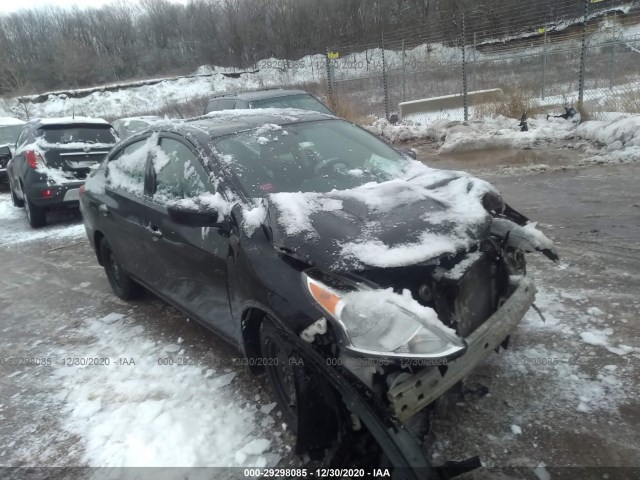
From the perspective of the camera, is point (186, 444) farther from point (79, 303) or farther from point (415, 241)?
point (79, 303)

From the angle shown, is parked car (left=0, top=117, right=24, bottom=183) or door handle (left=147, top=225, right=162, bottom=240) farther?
parked car (left=0, top=117, right=24, bottom=183)

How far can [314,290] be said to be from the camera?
2.14m

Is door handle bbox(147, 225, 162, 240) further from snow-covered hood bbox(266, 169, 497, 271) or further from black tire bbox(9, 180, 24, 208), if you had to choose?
black tire bbox(9, 180, 24, 208)

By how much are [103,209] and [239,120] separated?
175 centimetres

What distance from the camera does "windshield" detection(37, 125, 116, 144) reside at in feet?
26.6

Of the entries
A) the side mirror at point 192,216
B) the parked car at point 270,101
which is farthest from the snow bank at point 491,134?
the side mirror at point 192,216

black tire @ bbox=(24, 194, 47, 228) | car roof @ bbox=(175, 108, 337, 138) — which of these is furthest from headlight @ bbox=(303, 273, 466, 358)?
black tire @ bbox=(24, 194, 47, 228)

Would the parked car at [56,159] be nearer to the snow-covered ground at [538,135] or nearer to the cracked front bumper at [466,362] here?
the snow-covered ground at [538,135]

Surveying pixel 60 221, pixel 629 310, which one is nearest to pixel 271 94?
pixel 60 221

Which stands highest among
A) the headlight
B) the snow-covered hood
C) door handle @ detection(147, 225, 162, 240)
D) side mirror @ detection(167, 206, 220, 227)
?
side mirror @ detection(167, 206, 220, 227)

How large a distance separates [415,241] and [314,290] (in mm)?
569

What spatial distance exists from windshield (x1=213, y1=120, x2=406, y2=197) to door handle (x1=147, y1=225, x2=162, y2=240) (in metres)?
0.81

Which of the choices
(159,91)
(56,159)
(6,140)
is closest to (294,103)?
(56,159)

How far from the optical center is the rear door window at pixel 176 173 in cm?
318
